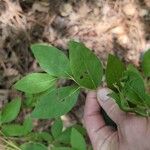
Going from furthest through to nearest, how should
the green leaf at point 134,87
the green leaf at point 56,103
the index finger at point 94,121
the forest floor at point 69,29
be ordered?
the forest floor at point 69,29
the index finger at point 94,121
the green leaf at point 56,103
the green leaf at point 134,87

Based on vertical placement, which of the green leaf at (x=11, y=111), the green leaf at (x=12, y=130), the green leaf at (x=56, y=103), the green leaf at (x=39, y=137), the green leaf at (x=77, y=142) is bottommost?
the green leaf at (x=39, y=137)

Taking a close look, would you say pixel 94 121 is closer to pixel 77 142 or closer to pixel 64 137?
pixel 77 142

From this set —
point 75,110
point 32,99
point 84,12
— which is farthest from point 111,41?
point 32,99

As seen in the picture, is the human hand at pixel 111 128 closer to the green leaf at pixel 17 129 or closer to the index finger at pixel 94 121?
the index finger at pixel 94 121

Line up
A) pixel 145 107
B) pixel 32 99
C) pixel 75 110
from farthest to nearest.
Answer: pixel 75 110, pixel 32 99, pixel 145 107

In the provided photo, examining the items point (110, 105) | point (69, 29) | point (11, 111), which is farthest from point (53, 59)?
point (69, 29)

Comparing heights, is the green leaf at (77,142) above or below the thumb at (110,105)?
below

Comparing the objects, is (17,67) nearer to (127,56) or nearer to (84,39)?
(84,39)

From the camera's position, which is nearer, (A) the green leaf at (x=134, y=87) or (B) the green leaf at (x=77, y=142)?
(A) the green leaf at (x=134, y=87)

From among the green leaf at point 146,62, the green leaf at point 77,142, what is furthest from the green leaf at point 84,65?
the green leaf at point 77,142
